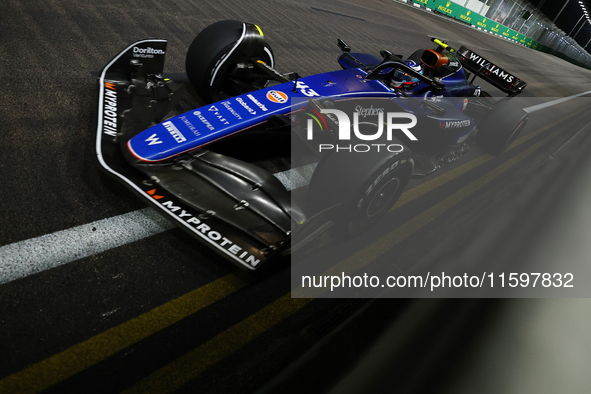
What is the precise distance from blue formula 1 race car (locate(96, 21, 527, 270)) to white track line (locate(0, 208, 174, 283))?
0.33m

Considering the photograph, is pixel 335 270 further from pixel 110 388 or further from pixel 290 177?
pixel 110 388

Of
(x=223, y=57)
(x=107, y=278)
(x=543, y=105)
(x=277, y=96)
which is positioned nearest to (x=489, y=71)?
(x=277, y=96)

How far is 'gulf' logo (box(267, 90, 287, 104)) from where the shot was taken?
2.75m

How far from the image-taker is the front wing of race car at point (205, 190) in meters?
1.86

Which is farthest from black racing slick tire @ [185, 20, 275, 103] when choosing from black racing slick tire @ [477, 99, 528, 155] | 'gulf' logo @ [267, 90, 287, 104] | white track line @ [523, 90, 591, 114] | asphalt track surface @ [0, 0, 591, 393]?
white track line @ [523, 90, 591, 114]

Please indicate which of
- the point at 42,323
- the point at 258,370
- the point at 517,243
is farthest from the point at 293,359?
the point at 517,243

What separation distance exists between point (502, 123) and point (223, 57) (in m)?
3.54

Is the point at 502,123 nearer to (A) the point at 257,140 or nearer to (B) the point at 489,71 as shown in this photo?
(B) the point at 489,71

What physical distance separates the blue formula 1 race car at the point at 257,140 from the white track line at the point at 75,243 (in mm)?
332

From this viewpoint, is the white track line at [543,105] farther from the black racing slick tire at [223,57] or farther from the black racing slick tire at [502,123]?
the black racing slick tire at [223,57]

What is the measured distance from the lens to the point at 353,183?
7.18 ft

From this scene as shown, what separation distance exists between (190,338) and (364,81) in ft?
8.53

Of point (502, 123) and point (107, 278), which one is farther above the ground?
point (502, 123)

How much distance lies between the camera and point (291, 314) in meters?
2.05
